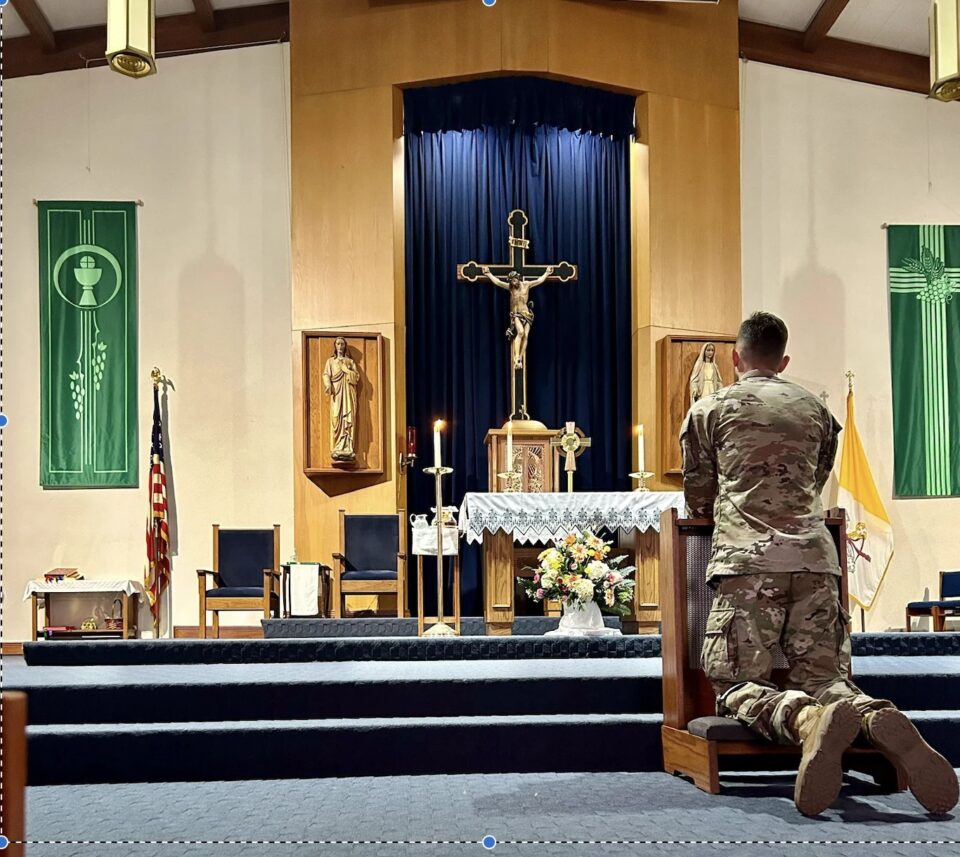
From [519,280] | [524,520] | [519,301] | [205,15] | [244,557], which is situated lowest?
[244,557]

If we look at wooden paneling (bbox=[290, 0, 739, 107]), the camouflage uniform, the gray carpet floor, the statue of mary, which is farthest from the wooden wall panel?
the gray carpet floor

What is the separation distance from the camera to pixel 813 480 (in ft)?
12.2

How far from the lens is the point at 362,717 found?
14.5 feet

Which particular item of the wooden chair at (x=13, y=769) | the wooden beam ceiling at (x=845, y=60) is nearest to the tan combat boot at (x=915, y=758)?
the wooden chair at (x=13, y=769)

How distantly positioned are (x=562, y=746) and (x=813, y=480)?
133cm

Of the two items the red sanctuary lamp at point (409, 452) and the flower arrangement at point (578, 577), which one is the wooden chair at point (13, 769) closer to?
the flower arrangement at point (578, 577)

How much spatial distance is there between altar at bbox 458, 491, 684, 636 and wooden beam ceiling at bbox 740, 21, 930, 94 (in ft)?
15.9

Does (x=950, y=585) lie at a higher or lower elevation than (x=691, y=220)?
lower

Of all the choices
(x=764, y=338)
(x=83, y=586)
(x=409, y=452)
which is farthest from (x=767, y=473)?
(x=83, y=586)

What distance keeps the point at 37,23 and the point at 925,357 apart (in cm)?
783

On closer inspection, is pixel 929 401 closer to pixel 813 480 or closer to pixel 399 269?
pixel 399 269

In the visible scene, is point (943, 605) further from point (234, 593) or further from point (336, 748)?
point (336, 748)

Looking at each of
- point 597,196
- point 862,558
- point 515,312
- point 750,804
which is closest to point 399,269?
point 515,312

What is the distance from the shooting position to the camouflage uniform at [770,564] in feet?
11.6
